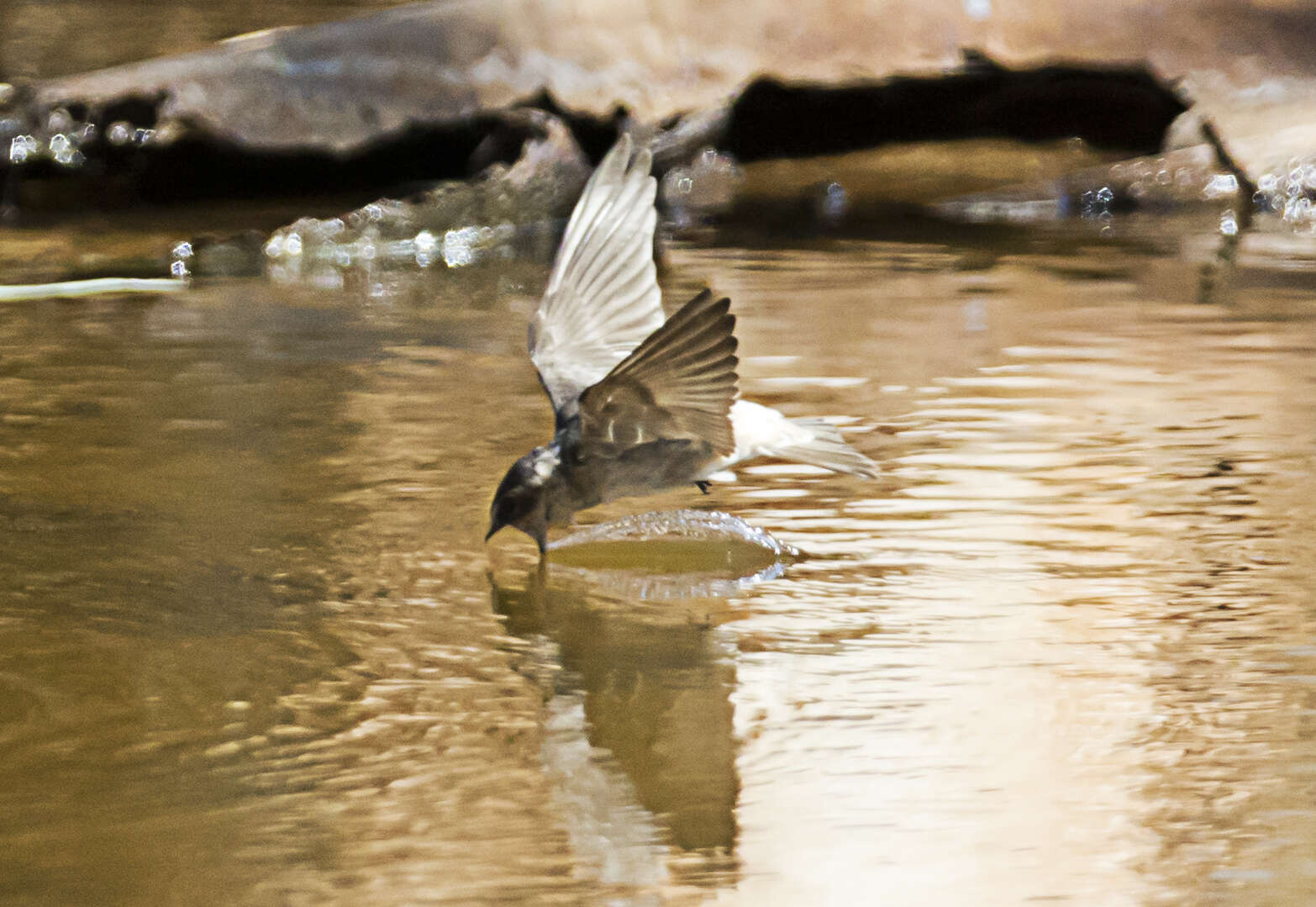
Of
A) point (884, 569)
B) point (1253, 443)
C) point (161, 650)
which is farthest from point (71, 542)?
point (1253, 443)

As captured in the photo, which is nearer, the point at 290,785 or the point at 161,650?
the point at 290,785

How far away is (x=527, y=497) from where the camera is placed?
2645 mm

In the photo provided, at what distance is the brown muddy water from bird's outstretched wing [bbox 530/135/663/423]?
0.35m

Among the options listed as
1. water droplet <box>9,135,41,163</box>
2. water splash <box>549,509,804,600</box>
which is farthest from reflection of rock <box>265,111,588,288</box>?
water splash <box>549,509,804,600</box>

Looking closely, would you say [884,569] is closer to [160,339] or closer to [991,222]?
[160,339]

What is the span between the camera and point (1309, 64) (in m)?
6.80

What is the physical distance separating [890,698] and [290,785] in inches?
30.5

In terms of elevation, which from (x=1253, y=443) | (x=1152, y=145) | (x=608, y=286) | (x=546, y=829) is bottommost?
(x=546, y=829)

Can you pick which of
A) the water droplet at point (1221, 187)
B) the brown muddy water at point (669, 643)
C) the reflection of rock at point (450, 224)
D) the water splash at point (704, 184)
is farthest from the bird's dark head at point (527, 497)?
the water droplet at point (1221, 187)

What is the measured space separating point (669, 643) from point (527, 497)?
1.06ft

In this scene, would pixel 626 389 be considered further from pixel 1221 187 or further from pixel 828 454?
pixel 1221 187

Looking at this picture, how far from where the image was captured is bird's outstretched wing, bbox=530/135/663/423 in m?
2.78

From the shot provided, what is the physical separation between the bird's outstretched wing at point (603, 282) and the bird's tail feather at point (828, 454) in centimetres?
32

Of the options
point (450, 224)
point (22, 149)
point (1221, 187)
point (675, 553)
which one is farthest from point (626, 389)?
point (1221, 187)
